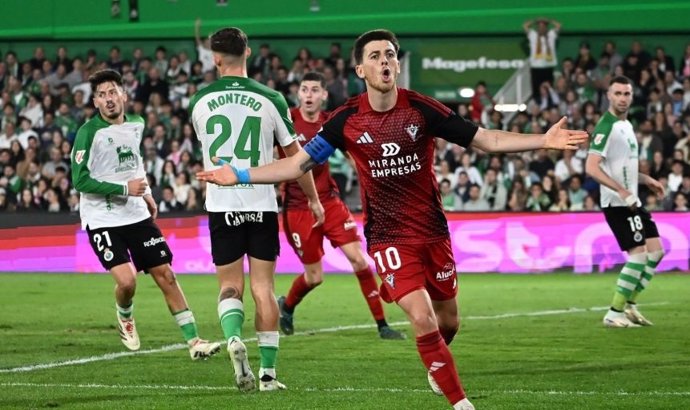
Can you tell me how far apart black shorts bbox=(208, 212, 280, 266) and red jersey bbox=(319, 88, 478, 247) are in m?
1.21

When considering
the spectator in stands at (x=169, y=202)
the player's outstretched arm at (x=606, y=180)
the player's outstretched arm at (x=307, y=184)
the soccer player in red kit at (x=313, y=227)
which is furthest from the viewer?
the spectator in stands at (x=169, y=202)

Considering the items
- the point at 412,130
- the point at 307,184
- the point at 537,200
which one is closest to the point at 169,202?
the point at 537,200

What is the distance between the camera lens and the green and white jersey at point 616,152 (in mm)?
13773

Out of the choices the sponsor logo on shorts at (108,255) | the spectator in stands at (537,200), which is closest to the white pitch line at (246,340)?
the sponsor logo on shorts at (108,255)

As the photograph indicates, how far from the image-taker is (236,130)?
8.93 meters

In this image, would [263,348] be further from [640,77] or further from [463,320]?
[640,77]

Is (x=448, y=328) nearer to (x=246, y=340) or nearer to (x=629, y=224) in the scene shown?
(x=246, y=340)

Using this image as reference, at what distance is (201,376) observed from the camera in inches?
386

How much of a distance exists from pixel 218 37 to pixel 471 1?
22.5 metres

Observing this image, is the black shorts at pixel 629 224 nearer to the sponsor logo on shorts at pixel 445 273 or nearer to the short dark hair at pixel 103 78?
the short dark hair at pixel 103 78

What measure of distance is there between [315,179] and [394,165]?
5510 mm

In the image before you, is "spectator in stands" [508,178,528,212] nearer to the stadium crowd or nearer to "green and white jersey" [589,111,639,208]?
the stadium crowd

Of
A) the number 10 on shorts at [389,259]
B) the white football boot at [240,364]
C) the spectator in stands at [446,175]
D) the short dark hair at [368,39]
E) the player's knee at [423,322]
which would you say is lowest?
the spectator in stands at [446,175]

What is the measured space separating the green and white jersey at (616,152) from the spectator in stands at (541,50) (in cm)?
1471
